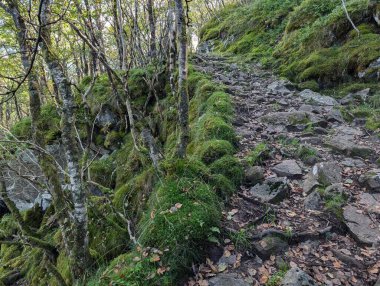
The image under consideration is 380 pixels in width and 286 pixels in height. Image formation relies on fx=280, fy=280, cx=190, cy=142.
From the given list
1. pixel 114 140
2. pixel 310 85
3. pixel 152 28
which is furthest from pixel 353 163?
pixel 152 28

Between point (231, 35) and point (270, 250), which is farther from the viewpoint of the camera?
point (231, 35)

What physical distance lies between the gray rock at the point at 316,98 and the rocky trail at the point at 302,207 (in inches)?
26.3

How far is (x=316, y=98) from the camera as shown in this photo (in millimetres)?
8445

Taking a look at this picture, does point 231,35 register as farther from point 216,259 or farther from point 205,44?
point 216,259

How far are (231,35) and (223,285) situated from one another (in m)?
19.7

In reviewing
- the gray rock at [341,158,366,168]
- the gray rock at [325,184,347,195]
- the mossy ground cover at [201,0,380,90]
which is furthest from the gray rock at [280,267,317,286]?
the mossy ground cover at [201,0,380,90]

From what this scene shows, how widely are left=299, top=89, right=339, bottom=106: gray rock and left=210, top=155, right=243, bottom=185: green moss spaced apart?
14.8ft

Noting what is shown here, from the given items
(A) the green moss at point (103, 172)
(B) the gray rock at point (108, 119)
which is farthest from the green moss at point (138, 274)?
(B) the gray rock at point (108, 119)

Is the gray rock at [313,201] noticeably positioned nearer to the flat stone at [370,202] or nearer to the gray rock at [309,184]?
the gray rock at [309,184]

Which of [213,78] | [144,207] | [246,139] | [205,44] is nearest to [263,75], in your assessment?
[213,78]

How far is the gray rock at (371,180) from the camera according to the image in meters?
4.57

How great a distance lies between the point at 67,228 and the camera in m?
5.20

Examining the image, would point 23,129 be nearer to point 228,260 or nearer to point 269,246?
point 228,260

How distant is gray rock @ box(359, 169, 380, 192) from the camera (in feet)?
15.0
